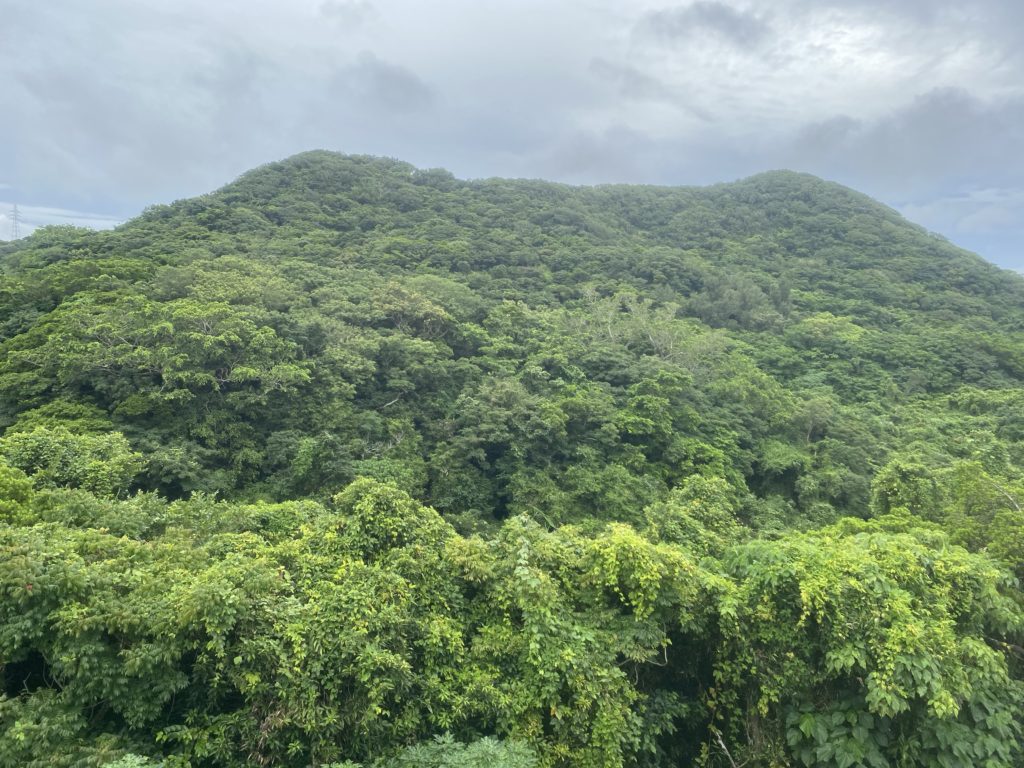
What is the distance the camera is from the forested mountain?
482 cm

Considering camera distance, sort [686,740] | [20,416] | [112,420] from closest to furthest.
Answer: [686,740], [20,416], [112,420]

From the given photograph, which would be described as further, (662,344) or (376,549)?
(662,344)

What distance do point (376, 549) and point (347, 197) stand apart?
161 ft

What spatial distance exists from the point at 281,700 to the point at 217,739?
1.81 ft

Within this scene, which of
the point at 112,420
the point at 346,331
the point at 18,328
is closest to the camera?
the point at 112,420

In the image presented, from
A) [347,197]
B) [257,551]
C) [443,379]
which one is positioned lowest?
[257,551]

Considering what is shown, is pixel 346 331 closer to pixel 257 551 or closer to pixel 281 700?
pixel 257 551

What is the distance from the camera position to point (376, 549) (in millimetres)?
6594

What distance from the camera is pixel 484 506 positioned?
18.4 metres

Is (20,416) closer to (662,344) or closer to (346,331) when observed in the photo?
(346,331)

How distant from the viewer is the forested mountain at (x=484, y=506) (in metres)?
4.82

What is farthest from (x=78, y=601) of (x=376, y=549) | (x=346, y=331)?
(x=346, y=331)

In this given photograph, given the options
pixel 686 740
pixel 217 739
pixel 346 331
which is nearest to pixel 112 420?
pixel 346 331

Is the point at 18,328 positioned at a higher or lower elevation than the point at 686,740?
higher
